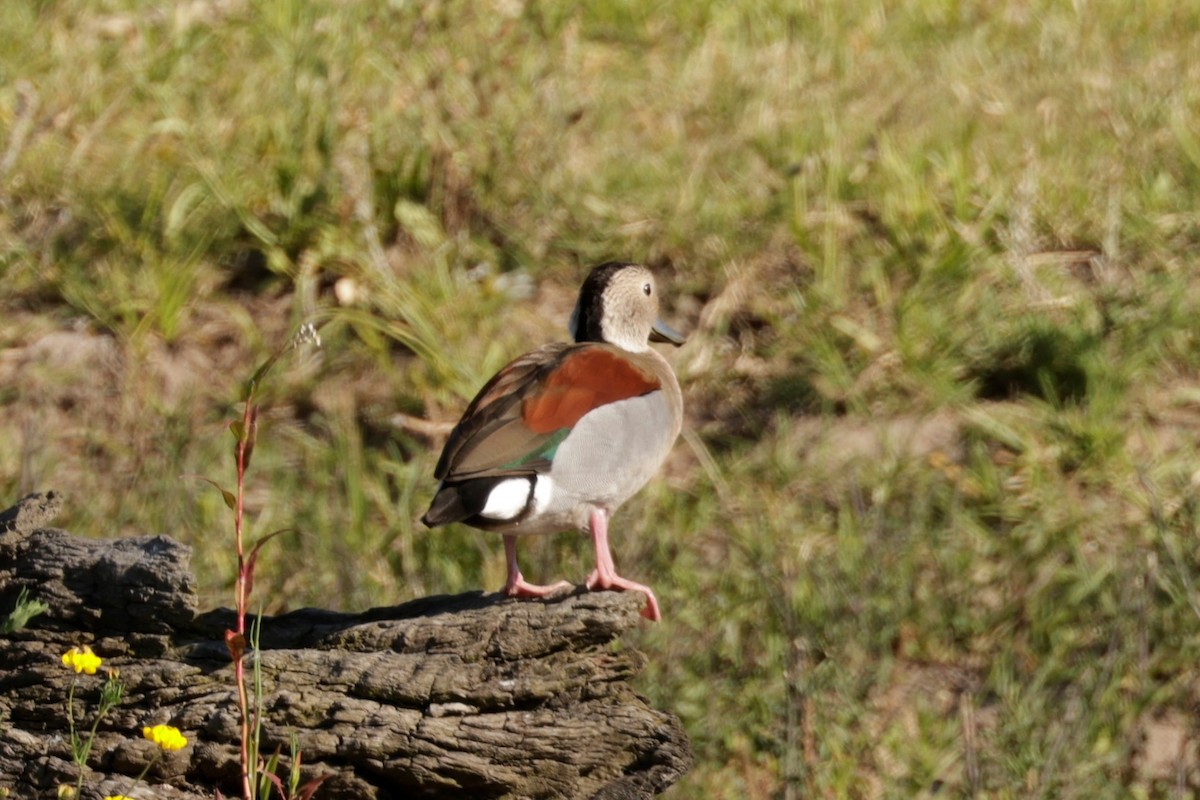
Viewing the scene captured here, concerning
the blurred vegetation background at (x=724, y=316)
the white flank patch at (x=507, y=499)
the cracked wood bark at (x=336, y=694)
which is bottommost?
the cracked wood bark at (x=336, y=694)

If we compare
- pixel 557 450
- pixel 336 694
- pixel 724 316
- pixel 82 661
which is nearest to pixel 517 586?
pixel 557 450

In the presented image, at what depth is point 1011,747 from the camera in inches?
196

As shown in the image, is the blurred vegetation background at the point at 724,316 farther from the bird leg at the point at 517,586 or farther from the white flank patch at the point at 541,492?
the white flank patch at the point at 541,492

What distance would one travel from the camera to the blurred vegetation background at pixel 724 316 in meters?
5.56

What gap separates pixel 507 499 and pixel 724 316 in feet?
9.43

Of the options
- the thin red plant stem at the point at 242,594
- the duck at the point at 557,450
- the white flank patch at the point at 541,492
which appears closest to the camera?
the thin red plant stem at the point at 242,594

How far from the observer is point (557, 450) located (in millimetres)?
4250

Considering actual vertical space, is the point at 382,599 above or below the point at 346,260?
below

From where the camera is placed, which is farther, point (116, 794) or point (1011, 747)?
point (1011, 747)

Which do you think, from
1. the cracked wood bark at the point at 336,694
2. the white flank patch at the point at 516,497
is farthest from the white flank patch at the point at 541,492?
the cracked wood bark at the point at 336,694

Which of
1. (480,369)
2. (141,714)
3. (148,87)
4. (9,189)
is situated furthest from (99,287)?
(141,714)

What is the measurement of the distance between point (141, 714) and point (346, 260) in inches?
146

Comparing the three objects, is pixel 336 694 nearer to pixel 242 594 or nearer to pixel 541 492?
pixel 242 594

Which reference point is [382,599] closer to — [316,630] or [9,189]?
[316,630]
